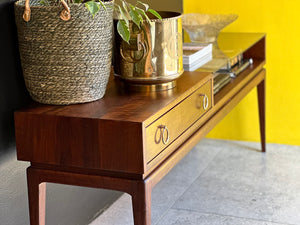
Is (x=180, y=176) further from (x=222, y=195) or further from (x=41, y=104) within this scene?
(x=41, y=104)

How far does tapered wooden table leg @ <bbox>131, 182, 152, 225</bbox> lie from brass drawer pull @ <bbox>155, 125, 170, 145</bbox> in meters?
0.14

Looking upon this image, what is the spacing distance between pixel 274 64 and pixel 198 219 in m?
1.29

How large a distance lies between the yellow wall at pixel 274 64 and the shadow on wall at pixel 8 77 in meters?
1.83

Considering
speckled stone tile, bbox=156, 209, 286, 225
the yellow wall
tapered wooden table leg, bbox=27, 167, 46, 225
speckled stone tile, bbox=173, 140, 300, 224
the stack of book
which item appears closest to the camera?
tapered wooden table leg, bbox=27, 167, 46, 225

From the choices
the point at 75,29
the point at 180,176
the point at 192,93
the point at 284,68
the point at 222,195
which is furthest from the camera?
the point at 284,68

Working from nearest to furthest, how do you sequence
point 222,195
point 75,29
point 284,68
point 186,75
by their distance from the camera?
point 75,29 → point 186,75 → point 222,195 → point 284,68

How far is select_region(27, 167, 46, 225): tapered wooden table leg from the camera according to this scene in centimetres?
174

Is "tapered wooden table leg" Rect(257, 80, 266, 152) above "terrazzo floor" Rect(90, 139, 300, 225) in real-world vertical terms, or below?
above

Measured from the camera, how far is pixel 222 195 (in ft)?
8.71

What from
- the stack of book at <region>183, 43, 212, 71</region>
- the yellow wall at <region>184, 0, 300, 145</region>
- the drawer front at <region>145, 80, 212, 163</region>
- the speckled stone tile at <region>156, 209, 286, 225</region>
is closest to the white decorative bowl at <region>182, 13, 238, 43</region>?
the stack of book at <region>183, 43, 212, 71</region>

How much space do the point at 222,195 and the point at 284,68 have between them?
103 cm

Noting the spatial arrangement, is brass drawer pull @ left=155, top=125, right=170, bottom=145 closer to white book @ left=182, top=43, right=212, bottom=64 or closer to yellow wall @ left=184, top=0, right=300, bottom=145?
white book @ left=182, top=43, right=212, bottom=64

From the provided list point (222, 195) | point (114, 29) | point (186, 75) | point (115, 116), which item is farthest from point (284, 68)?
point (115, 116)

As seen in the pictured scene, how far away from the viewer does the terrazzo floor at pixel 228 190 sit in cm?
242
